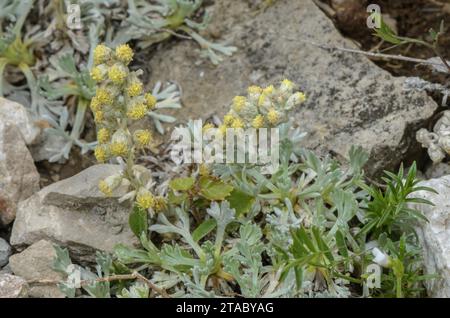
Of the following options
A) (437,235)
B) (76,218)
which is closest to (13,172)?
(76,218)

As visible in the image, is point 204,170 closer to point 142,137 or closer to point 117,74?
point 142,137

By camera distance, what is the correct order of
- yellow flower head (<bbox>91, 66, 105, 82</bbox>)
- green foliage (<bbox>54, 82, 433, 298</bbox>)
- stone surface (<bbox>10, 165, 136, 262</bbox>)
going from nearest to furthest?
green foliage (<bbox>54, 82, 433, 298</bbox>) → yellow flower head (<bbox>91, 66, 105, 82</bbox>) → stone surface (<bbox>10, 165, 136, 262</bbox>)

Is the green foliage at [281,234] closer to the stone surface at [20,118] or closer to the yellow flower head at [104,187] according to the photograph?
the yellow flower head at [104,187]

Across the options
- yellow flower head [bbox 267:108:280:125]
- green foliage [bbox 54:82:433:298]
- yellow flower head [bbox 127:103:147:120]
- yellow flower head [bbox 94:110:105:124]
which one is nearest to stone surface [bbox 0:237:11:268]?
green foliage [bbox 54:82:433:298]

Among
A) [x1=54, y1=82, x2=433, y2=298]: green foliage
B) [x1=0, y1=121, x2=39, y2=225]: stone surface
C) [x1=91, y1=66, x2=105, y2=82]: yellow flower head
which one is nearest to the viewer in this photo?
[x1=54, y1=82, x2=433, y2=298]: green foliage

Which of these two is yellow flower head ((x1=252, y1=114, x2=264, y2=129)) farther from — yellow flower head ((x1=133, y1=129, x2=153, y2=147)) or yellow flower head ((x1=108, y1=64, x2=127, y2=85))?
yellow flower head ((x1=108, y1=64, x2=127, y2=85))

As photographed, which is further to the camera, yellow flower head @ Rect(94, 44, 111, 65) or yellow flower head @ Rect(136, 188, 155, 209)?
yellow flower head @ Rect(136, 188, 155, 209)
